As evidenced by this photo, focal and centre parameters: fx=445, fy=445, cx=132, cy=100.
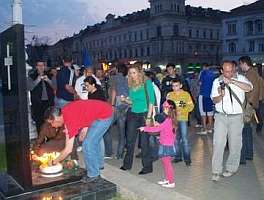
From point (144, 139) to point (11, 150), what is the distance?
8.48 feet

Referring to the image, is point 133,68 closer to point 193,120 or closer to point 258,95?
point 258,95

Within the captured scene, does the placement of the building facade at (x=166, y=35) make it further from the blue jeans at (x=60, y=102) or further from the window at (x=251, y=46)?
the blue jeans at (x=60, y=102)

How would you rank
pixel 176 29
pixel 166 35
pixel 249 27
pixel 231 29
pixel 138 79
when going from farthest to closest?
pixel 176 29, pixel 166 35, pixel 231 29, pixel 249 27, pixel 138 79

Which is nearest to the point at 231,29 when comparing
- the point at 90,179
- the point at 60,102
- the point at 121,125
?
the point at 60,102

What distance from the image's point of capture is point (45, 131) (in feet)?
24.1

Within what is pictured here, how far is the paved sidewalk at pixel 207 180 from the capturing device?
6.61 metres

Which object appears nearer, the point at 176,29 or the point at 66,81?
the point at 66,81

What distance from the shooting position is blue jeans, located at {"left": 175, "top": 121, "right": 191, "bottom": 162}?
866cm

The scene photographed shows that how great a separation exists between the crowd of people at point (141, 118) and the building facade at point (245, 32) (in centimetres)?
7059

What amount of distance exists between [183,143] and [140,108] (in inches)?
48.6

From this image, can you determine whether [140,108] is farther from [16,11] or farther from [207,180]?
[16,11]

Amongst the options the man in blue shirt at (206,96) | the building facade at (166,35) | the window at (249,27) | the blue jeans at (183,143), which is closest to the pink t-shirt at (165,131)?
the blue jeans at (183,143)

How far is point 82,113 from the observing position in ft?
20.2

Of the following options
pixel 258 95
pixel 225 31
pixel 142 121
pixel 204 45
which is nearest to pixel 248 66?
pixel 258 95
